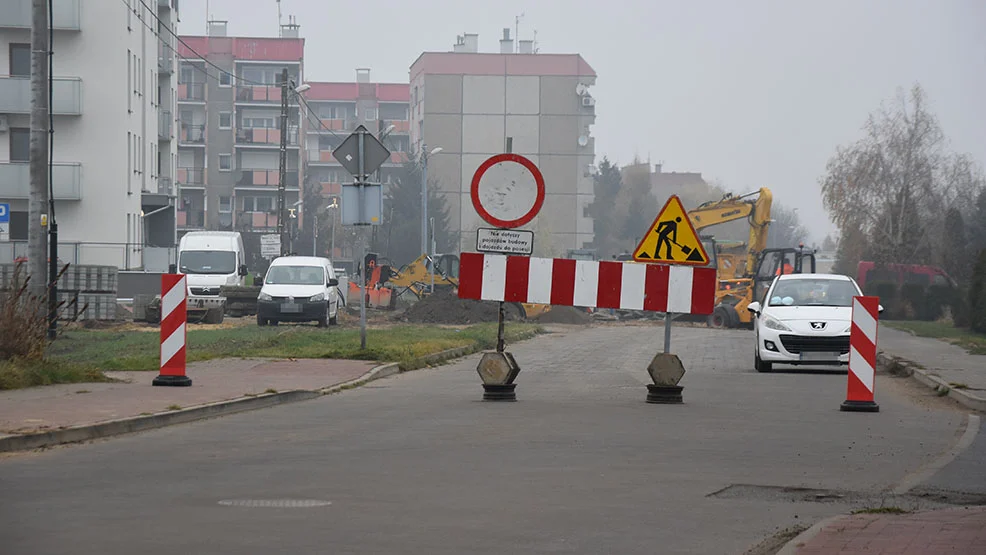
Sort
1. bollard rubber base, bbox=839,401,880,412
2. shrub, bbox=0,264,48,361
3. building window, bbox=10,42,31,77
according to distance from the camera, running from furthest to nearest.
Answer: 1. building window, bbox=10,42,31,77
2. shrub, bbox=0,264,48,361
3. bollard rubber base, bbox=839,401,880,412

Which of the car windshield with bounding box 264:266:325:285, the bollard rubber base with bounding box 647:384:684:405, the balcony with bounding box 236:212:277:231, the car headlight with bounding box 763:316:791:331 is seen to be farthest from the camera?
the balcony with bounding box 236:212:277:231

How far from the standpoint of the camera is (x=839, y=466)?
10062 millimetres

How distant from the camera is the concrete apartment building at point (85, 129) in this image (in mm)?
53250

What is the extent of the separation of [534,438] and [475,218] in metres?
111

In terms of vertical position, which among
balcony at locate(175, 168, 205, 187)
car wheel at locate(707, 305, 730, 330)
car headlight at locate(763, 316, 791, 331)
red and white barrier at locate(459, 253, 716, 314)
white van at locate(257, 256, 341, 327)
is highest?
balcony at locate(175, 168, 205, 187)

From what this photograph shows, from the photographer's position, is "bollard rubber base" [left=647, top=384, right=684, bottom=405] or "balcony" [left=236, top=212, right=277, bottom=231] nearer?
"bollard rubber base" [left=647, top=384, right=684, bottom=405]

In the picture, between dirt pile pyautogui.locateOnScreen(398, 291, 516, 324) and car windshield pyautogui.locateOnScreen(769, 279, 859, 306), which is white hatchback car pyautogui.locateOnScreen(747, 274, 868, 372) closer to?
car windshield pyautogui.locateOnScreen(769, 279, 859, 306)

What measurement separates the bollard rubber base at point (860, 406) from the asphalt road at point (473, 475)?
5.4 inches

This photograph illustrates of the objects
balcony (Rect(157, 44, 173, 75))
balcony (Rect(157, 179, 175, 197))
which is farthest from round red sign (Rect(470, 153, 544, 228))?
balcony (Rect(157, 44, 173, 75))

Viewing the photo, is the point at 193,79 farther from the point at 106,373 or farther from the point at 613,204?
the point at 106,373

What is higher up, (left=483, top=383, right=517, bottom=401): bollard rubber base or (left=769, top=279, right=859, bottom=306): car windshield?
(left=769, top=279, right=859, bottom=306): car windshield

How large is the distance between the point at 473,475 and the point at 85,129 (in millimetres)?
49842

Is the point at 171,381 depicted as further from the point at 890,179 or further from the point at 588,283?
the point at 890,179

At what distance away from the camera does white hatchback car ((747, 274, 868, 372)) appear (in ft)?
69.1
